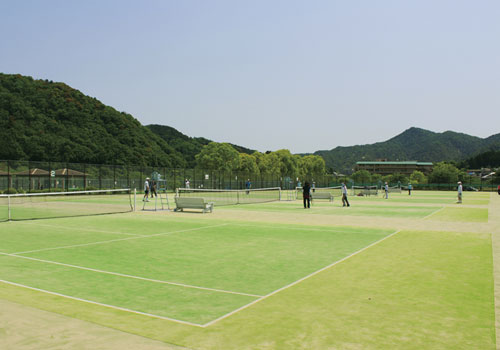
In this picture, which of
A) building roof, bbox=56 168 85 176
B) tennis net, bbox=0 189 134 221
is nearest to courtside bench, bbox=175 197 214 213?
tennis net, bbox=0 189 134 221

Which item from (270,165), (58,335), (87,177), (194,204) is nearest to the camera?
(58,335)

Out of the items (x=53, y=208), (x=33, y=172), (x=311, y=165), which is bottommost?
Answer: (x=53, y=208)

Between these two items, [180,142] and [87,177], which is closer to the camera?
[87,177]

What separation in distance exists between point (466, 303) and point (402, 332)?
189 cm

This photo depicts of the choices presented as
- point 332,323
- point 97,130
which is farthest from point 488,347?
point 97,130

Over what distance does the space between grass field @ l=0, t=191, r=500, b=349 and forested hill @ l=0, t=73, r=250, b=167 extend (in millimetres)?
65891

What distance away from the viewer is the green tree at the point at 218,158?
103125 mm

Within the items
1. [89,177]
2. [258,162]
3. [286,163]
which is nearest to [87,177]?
[89,177]

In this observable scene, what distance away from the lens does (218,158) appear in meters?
103

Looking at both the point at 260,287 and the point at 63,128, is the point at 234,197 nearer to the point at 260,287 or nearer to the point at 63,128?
the point at 260,287

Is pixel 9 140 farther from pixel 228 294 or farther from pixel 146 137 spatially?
pixel 228 294

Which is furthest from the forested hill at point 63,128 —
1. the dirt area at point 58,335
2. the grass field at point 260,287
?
the dirt area at point 58,335

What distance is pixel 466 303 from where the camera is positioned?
645 centimetres

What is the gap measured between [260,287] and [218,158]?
9622 cm
